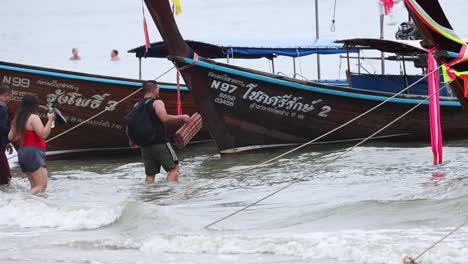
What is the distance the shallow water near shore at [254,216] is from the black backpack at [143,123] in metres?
0.64

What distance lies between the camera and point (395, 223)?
8.09 m

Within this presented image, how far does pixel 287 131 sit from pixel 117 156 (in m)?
3.18

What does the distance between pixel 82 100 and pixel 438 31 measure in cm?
692

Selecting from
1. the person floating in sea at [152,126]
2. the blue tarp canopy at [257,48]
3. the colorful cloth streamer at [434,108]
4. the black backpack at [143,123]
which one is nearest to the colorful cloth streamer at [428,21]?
the colorful cloth streamer at [434,108]

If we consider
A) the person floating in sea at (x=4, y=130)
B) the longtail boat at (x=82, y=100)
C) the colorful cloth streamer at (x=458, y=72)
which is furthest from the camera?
the longtail boat at (x=82, y=100)

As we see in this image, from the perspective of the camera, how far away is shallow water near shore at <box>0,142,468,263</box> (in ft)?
23.6

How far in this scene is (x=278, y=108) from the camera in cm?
1441

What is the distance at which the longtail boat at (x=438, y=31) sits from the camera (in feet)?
32.4

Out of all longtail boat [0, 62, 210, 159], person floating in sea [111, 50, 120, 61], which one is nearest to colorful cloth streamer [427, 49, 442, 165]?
longtail boat [0, 62, 210, 159]

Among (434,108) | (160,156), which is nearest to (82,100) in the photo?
(160,156)

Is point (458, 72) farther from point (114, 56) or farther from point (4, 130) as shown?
point (114, 56)

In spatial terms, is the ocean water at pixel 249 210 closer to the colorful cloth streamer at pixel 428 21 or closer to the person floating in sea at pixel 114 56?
the colorful cloth streamer at pixel 428 21

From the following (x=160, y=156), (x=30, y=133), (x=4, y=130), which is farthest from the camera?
(x=160, y=156)

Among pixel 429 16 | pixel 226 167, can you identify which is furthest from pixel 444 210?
pixel 226 167
